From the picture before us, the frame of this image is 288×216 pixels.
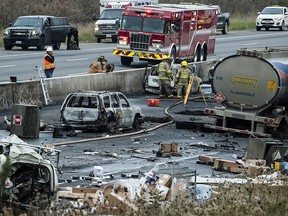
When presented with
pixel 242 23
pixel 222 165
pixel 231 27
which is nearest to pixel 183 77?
pixel 222 165

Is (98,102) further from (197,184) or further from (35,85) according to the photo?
(197,184)

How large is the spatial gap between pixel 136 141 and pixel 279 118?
4.34 meters

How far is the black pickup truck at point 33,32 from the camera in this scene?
47750mm

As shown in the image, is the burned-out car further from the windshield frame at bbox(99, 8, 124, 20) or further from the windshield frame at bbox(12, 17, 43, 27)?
the windshield frame at bbox(99, 8, 124, 20)

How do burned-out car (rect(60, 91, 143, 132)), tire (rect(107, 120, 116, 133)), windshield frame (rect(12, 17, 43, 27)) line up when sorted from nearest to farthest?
1. burned-out car (rect(60, 91, 143, 132))
2. tire (rect(107, 120, 116, 133))
3. windshield frame (rect(12, 17, 43, 27))

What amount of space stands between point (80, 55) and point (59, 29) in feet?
10.5

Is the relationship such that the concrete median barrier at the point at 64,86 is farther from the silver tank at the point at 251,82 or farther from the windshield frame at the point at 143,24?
the silver tank at the point at 251,82

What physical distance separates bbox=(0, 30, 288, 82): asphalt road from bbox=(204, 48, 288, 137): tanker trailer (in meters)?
10.6

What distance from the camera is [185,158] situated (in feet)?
72.1

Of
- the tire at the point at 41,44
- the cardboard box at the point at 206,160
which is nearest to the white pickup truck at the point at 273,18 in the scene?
the tire at the point at 41,44

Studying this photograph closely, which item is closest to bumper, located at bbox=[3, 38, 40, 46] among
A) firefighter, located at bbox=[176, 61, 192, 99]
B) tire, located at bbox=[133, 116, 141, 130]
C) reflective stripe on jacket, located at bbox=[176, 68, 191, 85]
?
firefighter, located at bbox=[176, 61, 192, 99]

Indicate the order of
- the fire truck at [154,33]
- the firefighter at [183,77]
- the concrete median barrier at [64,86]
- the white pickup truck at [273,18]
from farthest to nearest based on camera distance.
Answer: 1. the white pickup truck at [273,18]
2. the fire truck at [154,33]
3. the firefighter at [183,77]
4. the concrete median barrier at [64,86]

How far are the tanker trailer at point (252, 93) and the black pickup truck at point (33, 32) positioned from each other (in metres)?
21.9

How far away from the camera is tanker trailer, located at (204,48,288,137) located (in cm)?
2614
